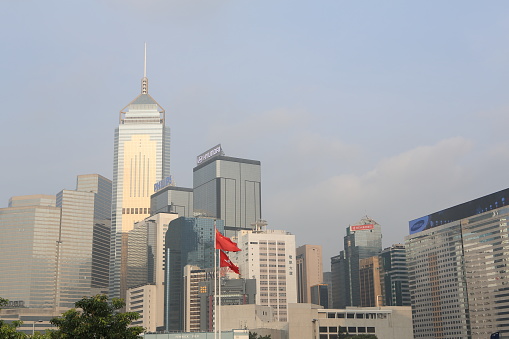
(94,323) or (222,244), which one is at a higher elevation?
(222,244)

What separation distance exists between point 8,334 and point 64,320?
17.6ft

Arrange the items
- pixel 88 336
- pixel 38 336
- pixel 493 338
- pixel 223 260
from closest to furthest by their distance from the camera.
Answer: pixel 88 336 → pixel 38 336 → pixel 223 260 → pixel 493 338

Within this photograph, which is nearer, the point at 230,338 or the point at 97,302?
the point at 97,302

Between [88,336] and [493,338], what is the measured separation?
267 ft

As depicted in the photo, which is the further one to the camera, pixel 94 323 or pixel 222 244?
pixel 222 244

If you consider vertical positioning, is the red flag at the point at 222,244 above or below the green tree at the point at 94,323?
above

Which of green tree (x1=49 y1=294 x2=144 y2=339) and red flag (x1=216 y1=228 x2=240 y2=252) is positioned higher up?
red flag (x1=216 y1=228 x2=240 y2=252)

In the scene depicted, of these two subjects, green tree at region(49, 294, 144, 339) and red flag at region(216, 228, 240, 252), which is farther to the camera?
red flag at region(216, 228, 240, 252)

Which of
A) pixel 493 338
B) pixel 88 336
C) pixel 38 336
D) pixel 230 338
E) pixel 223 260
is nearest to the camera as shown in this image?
pixel 88 336

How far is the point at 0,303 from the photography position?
7206cm

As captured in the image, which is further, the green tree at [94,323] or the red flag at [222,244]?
the red flag at [222,244]

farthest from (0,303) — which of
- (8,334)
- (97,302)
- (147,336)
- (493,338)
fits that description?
(147,336)

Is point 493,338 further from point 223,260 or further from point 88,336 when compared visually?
point 88,336

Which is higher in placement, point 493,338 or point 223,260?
point 223,260
